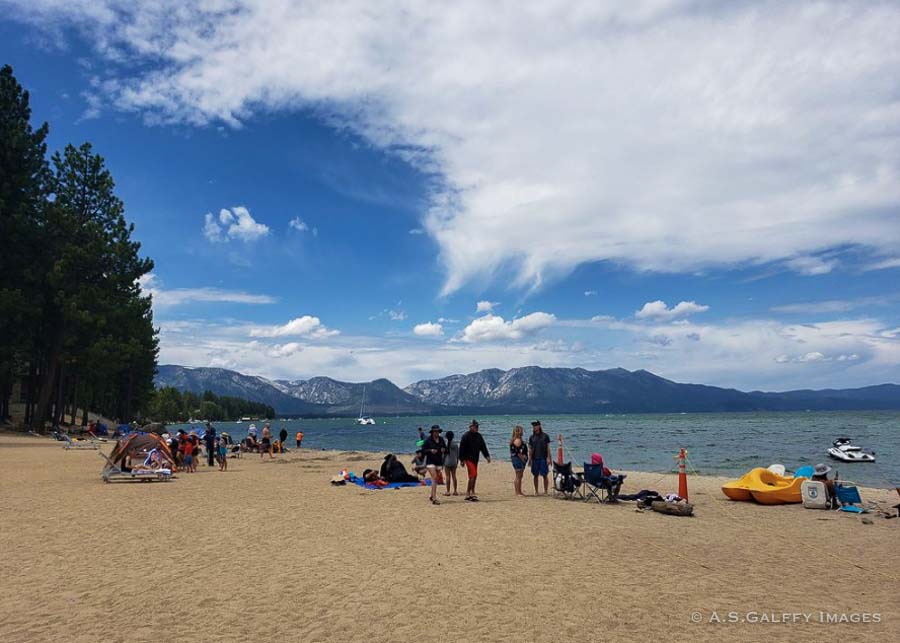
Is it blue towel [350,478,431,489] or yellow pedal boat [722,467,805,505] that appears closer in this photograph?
yellow pedal boat [722,467,805,505]

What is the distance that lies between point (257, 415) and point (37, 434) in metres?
164

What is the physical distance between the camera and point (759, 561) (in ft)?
26.2

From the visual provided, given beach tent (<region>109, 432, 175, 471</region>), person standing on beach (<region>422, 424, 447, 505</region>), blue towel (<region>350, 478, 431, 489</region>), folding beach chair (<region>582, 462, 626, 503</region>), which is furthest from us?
beach tent (<region>109, 432, 175, 471</region>)

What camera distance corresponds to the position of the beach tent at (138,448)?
57.5 feet

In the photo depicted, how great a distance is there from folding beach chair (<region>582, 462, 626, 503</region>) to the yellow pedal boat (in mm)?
3318

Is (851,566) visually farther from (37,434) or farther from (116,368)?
(37,434)

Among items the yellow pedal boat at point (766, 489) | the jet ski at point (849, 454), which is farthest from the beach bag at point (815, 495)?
the jet ski at point (849, 454)

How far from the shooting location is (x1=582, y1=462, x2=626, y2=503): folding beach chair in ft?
44.3

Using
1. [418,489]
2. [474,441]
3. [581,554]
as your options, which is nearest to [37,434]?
[418,489]

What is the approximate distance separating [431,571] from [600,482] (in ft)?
25.0

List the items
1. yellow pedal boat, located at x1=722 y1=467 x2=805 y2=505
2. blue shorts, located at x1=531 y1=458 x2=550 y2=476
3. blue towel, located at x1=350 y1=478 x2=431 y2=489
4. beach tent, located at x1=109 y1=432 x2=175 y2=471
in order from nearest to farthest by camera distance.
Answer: yellow pedal boat, located at x1=722 y1=467 x2=805 y2=505
blue shorts, located at x1=531 y1=458 x2=550 y2=476
blue towel, located at x1=350 y1=478 x2=431 y2=489
beach tent, located at x1=109 y1=432 x2=175 y2=471

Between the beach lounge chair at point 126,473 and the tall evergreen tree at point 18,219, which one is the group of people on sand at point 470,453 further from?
the tall evergreen tree at point 18,219

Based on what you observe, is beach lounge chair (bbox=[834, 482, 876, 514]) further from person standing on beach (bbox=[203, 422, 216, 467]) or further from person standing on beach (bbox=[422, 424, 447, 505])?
person standing on beach (bbox=[203, 422, 216, 467])

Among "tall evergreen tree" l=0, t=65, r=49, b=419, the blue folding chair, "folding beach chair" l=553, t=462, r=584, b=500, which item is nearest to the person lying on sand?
"folding beach chair" l=553, t=462, r=584, b=500
